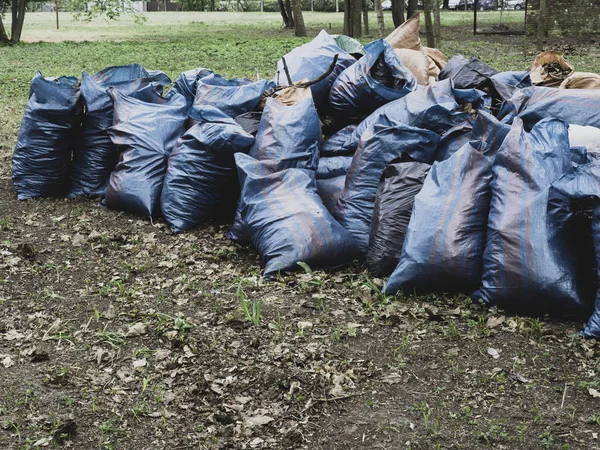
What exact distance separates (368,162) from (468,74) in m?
1.49

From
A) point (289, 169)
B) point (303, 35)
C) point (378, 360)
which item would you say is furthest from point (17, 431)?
point (303, 35)

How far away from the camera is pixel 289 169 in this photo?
15.4 feet

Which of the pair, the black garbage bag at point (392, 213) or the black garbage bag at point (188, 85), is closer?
the black garbage bag at point (392, 213)

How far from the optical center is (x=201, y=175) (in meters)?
5.11

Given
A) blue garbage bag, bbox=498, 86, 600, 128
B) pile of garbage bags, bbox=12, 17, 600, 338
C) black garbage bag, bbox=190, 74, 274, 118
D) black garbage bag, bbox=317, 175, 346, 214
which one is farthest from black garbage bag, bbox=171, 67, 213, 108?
blue garbage bag, bbox=498, 86, 600, 128

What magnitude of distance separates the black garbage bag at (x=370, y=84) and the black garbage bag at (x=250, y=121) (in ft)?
1.77

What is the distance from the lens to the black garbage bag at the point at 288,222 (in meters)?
4.27

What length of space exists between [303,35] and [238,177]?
56.6 feet

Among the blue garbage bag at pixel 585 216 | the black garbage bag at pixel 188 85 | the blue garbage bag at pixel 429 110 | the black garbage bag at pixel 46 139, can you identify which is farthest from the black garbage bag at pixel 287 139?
the blue garbage bag at pixel 585 216

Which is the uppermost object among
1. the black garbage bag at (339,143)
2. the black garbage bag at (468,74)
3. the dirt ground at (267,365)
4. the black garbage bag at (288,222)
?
the black garbage bag at (468,74)

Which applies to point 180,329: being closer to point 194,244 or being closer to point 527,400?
point 194,244

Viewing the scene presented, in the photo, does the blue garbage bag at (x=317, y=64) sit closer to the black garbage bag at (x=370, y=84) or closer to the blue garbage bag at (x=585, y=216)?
the black garbage bag at (x=370, y=84)

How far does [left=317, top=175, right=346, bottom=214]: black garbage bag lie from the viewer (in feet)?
15.7

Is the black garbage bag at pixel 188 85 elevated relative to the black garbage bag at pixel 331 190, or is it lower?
elevated
